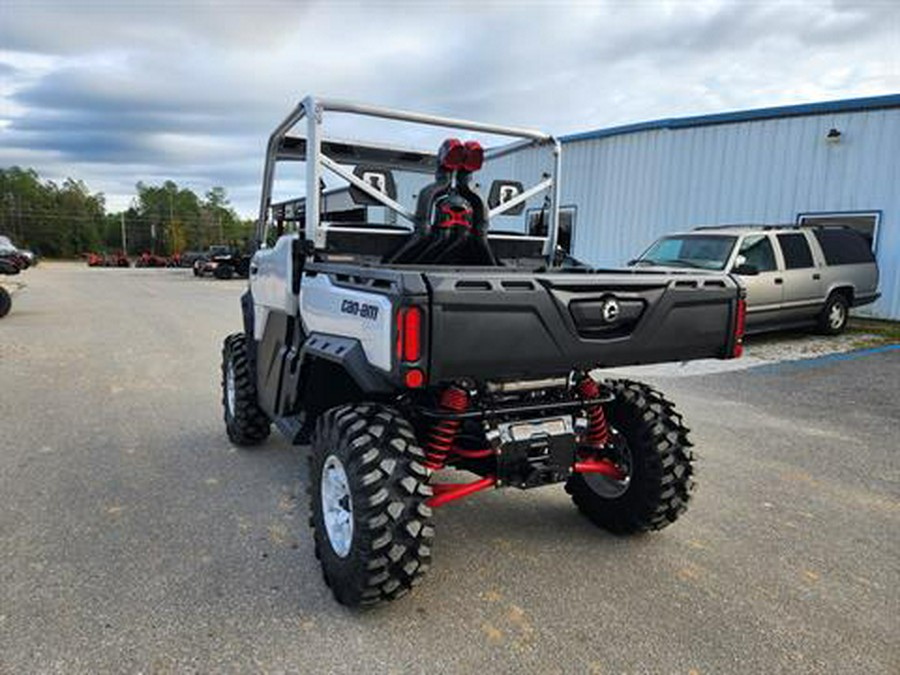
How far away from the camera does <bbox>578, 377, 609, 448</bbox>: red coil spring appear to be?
11.4ft

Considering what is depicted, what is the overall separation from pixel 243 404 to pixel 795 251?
9.21 m

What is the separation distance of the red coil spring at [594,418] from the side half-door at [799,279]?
806cm

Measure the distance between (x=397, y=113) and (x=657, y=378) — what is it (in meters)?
5.52

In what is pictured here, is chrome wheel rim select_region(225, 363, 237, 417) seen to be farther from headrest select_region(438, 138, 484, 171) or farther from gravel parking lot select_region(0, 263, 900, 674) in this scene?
headrest select_region(438, 138, 484, 171)

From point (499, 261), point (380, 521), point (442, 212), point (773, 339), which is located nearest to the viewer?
point (380, 521)

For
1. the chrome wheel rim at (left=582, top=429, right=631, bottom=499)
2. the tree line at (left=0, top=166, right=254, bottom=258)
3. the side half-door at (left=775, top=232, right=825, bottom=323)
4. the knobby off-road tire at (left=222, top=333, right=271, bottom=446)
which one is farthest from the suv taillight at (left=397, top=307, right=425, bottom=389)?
the tree line at (left=0, top=166, right=254, bottom=258)

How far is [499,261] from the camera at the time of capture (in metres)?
4.34

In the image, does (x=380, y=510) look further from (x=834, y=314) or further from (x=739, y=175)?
(x=739, y=175)

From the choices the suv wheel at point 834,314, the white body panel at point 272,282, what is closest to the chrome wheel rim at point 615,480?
the white body panel at point 272,282

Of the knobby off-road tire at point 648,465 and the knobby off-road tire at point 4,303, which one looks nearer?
the knobby off-road tire at point 648,465

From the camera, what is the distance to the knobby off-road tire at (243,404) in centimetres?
496

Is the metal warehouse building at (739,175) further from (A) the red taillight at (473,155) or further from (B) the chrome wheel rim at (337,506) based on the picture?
(B) the chrome wheel rim at (337,506)

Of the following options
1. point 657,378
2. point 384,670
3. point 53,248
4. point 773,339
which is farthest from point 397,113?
point 53,248

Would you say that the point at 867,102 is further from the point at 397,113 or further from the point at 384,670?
the point at 384,670
